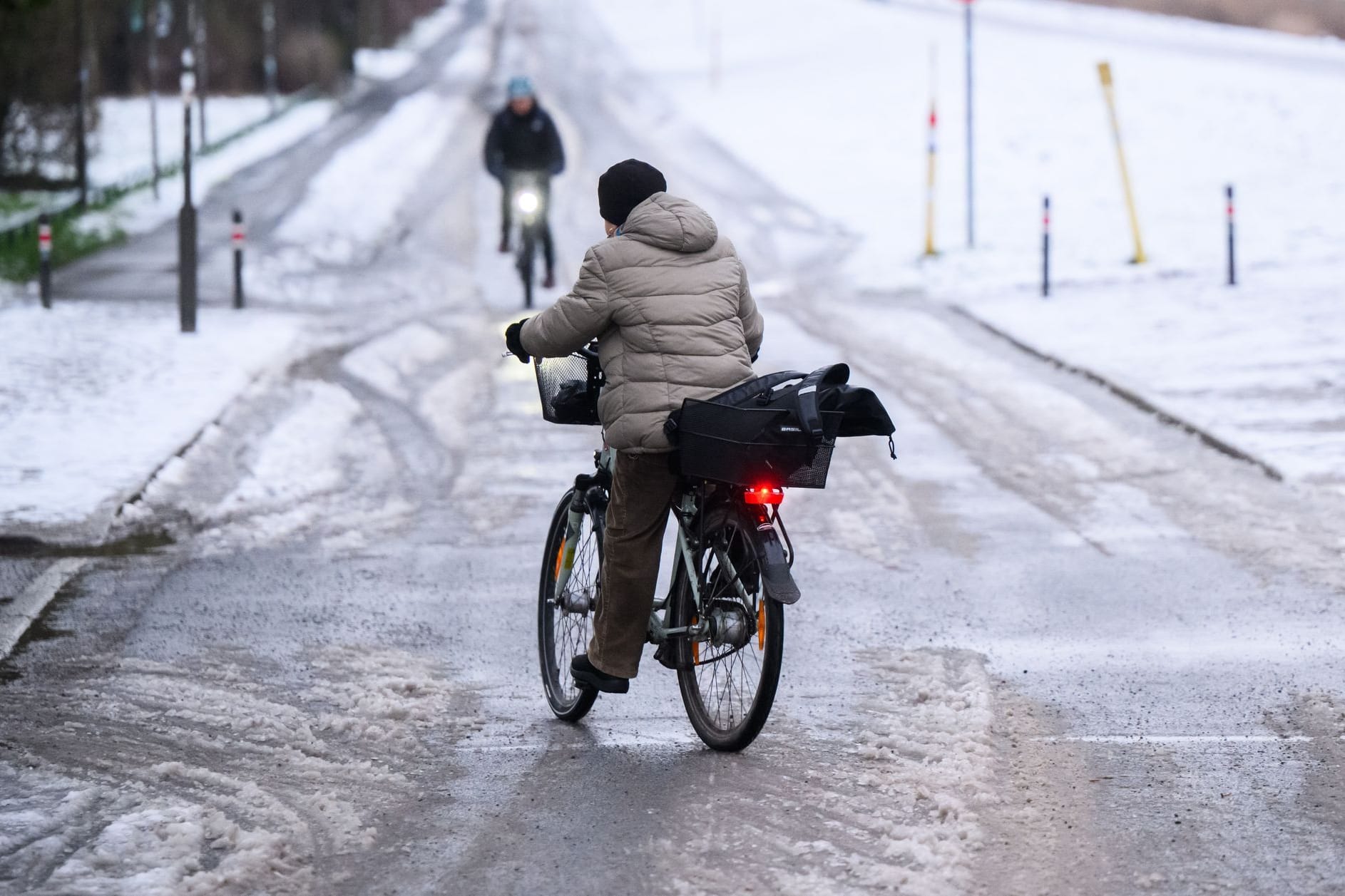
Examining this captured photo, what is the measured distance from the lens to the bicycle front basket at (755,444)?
5156 millimetres

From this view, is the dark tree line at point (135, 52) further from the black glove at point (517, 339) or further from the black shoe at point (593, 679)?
the black shoe at point (593, 679)

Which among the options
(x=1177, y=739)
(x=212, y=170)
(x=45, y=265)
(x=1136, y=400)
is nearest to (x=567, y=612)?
(x=1177, y=739)

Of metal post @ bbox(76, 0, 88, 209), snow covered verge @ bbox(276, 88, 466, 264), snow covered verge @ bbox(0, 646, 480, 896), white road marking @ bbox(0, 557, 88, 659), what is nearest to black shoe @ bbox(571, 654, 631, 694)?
snow covered verge @ bbox(0, 646, 480, 896)

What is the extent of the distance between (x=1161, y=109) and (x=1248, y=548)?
77.7ft

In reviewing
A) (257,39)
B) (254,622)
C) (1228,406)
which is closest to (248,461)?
(254,622)

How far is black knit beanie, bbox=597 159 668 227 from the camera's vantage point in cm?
554

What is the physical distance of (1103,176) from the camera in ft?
85.1

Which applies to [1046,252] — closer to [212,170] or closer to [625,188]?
[625,188]

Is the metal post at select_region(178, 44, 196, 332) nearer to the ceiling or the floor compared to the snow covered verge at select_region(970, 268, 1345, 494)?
nearer to the ceiling

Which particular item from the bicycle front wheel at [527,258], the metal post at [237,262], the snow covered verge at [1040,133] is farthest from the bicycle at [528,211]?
the snow covered verge at [1040,133]

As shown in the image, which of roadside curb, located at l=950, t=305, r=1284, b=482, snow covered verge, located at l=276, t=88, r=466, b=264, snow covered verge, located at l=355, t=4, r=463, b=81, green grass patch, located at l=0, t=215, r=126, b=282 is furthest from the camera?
snow covered verge, located at l=355, t=4, r=463, b=81

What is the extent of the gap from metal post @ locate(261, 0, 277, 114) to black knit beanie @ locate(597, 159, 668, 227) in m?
38.0

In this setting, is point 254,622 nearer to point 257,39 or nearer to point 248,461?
point 248,461

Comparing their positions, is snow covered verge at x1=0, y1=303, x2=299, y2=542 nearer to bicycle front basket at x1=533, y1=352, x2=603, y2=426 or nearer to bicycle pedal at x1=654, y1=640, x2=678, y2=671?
bicycle front basket at x1=533, y1=352, x2=603, y2=426
